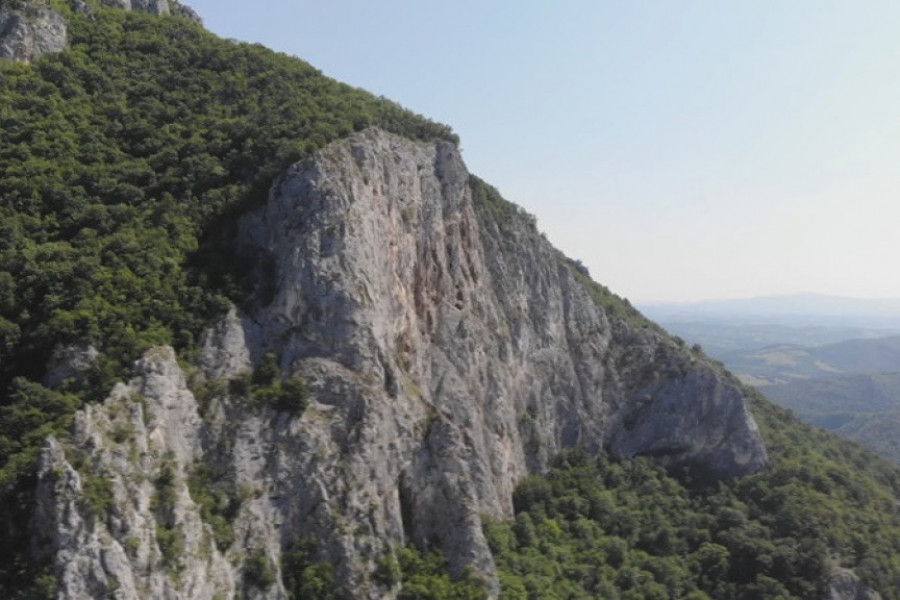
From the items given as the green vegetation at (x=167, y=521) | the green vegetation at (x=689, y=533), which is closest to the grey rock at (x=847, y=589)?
the green vegetation at (x=689, y=533)

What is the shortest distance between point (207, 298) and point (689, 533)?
2301 inches

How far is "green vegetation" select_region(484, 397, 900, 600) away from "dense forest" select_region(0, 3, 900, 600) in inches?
8.5

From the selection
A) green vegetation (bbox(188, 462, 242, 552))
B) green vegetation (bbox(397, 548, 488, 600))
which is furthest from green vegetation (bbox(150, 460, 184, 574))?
green vegetation (bbox(397, 548, 488, 600))

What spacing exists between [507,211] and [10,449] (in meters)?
65.6

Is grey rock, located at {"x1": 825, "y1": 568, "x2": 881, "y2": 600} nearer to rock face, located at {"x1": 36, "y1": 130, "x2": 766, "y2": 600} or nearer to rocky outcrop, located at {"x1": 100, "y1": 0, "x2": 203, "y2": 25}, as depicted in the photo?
rock face, located at {"x1": 36, "y1": 130, "x2": 766, "y2": 600}

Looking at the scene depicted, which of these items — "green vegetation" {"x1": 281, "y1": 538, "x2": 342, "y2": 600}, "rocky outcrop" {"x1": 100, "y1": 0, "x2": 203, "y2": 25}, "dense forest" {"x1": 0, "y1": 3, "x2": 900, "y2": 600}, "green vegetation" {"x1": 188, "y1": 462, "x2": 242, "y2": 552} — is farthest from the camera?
"rocky outcrop" {"x1": 100, "y1": 0, "x2": 203, "y2": 25}

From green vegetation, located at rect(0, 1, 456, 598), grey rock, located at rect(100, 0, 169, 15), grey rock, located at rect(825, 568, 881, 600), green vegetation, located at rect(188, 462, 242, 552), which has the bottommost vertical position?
grey rock, located at rect(825, 568, 881, 600)

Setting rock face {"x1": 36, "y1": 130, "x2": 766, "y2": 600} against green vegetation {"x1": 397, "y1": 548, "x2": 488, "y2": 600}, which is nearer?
rock face {"x1": 36, "y1": 130, "x2": 766, "y2": 600}

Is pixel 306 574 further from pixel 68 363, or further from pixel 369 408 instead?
pixel 68 363

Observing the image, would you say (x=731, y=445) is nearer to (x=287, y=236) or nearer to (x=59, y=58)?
(x=287, y=236)

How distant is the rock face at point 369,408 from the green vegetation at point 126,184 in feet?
7.18

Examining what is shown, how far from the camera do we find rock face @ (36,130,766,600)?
133 feet

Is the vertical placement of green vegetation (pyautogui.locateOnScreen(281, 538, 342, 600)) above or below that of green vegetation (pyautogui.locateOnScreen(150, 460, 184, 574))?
below

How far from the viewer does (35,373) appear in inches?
1762
